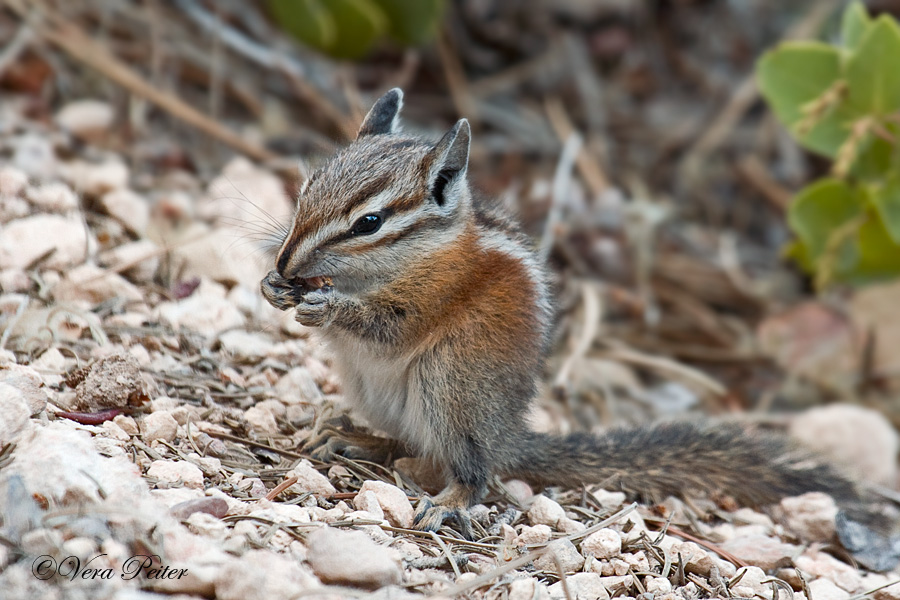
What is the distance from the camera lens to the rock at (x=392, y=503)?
3184mm

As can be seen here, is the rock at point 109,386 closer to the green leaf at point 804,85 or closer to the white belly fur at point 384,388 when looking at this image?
the white belly fur at point 384,388

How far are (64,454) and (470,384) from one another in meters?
1.43

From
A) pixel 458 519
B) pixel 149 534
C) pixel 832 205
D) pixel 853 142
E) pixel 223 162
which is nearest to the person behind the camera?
pixel 149 534

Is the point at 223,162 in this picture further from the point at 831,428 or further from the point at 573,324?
the point at 831,428

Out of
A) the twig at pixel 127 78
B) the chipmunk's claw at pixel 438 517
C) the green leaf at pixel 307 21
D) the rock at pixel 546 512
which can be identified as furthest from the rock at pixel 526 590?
the green leaf at pixel 307 21

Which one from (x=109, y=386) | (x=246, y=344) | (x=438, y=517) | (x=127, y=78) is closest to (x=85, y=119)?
(x=127, y=78)

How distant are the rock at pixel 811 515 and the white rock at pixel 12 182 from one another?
3759 millimetres

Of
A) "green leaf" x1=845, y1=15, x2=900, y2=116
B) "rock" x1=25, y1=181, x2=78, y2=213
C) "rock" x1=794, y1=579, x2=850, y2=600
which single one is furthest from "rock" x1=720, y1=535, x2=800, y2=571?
"rock" x1=25, y1=181, x2=78, y2=213

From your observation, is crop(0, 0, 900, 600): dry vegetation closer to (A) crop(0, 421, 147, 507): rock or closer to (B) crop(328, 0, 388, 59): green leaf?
(A) crop(0, 421, 147, 507): rock

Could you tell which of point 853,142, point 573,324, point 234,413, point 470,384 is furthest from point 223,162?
point 853,142

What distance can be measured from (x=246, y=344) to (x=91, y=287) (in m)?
0.70

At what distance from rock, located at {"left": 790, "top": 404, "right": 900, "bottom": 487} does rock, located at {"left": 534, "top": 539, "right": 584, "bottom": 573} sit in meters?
2.38

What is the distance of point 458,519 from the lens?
131 inches

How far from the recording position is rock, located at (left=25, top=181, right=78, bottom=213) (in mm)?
4508
